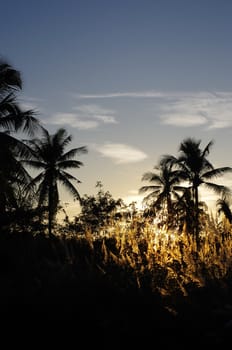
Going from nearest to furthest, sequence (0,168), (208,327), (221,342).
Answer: (221,342), (208,327), (0,168)

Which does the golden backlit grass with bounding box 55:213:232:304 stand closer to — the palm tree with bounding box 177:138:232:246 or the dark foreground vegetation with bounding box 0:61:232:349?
the dark foreground vegetation with bounding box 0:61:232:349

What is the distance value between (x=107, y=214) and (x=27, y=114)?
22.3 metres

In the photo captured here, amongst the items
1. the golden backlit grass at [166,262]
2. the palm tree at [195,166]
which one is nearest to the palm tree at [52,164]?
the palm tree at [195,166]

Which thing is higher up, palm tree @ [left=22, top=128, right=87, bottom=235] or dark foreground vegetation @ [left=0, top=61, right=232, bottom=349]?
palm tree @ [left=22, top=128, right=87, bottom=235]

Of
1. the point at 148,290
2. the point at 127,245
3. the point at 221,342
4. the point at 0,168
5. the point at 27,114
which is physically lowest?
the point at 221,342

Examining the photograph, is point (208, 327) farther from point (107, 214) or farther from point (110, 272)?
point (107, 214)

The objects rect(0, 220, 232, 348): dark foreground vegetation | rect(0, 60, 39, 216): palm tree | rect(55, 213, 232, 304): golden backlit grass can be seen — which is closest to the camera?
rect(0, 220, 232, 348): dark foreground vegetation

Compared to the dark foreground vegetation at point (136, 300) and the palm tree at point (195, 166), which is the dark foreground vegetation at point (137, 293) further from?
the palm tree at point (195, 166)

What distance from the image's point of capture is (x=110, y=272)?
7598 millimetres

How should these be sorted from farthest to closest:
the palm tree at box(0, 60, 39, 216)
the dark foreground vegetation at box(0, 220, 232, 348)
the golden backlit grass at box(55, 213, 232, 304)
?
1. the palm tree at box(0, 60, 39, 216)
2. the golden backlit grass at box(55, 213, 232, 304)
3. the dark foreground vegetation at box(0, 220, 232, 348)

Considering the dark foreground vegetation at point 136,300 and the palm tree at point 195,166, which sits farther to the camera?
the palm tree at point 195,166

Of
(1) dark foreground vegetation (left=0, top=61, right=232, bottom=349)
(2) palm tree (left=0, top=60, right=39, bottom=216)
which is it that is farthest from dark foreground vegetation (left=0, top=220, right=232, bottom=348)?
(2) palm tree (left=0, top=60, right=39, bottom=216)

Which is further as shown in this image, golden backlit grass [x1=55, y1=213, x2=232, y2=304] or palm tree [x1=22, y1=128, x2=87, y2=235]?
palm tree [x1=22, y1=128, x2=87, y2=235]

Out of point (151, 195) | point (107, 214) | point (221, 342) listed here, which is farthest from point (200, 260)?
point (107, 214)
